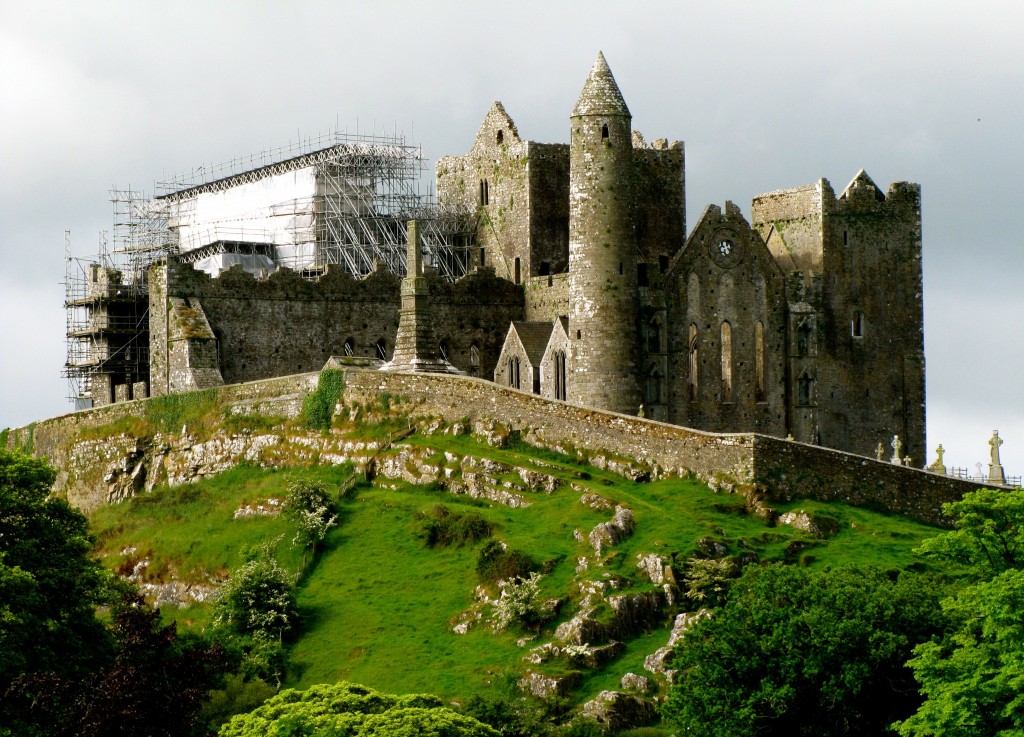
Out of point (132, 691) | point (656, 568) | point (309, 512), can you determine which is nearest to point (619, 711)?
point (656, 568)

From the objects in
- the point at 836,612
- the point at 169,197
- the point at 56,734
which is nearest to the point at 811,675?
the point at 836,612

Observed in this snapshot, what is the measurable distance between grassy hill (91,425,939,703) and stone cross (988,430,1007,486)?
14337 mm

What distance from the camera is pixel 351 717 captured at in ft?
167

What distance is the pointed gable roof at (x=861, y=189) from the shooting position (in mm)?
87938

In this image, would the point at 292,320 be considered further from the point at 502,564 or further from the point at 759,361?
the point at 502,564

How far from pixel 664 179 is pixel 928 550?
34.1m

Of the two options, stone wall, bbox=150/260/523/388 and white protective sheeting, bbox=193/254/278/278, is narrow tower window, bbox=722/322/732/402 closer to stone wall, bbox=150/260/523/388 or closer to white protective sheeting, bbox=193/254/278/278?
stone wall, bbox=150/260/523/388

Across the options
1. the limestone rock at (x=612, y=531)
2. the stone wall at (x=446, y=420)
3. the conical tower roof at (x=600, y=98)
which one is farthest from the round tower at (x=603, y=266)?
A: the limestone rock at (x=612, y=531)

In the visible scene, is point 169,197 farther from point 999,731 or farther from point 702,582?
point 999,731

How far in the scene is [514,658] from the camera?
59.0m

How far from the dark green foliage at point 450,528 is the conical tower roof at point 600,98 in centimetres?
1783

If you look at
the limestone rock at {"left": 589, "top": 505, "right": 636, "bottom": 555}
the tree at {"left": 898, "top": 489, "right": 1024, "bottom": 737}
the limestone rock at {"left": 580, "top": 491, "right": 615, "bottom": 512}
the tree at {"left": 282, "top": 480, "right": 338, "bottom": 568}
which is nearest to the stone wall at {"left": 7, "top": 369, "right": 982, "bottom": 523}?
the limestone rock at {"left": 580, "top": 491, "right": 615, "bottom": 512}

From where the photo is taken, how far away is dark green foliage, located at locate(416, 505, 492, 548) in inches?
2586

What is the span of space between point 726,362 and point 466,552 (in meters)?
20.5
